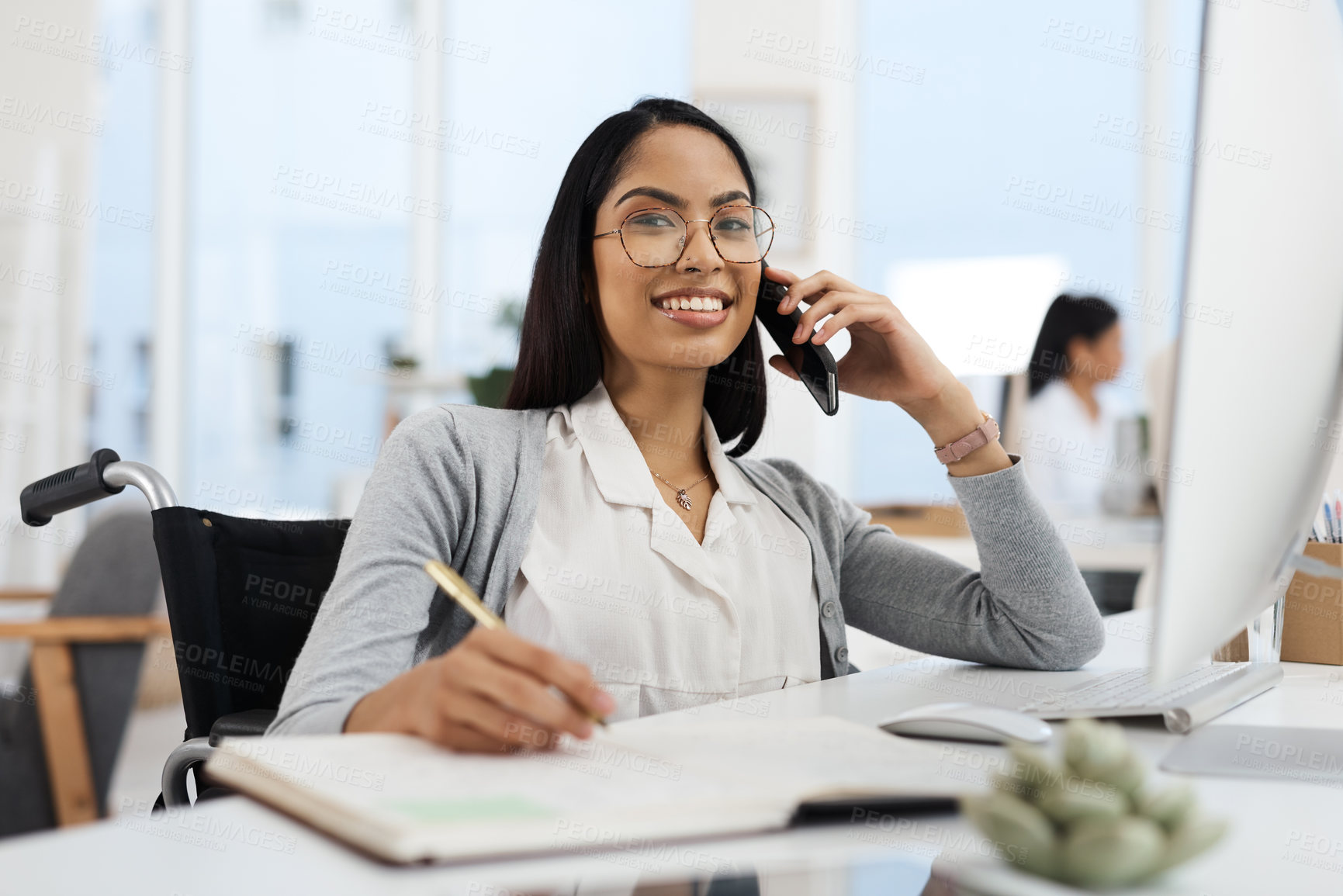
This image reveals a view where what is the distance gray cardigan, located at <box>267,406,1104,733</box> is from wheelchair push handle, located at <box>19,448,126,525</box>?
0.41 m

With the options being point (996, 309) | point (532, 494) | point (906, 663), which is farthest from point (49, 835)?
point (996, 309)

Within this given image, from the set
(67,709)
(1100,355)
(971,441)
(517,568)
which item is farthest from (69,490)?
(1100,355)

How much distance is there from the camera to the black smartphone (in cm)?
143

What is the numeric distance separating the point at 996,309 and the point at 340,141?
Answer: 286 cm

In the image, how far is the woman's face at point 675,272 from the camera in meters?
1.37

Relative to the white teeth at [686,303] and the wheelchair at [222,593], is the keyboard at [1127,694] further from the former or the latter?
the wheelchair at [222,593]

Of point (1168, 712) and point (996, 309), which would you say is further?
point (996, 309)

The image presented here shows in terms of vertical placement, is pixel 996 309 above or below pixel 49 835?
above

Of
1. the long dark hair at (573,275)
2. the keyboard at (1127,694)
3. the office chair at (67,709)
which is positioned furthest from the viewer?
the office chair at (67,709)

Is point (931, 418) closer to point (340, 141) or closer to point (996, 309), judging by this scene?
point (996, 309)

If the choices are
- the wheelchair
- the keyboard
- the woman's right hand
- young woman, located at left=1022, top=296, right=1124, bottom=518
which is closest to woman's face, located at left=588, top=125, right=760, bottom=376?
Result: the wheelchair

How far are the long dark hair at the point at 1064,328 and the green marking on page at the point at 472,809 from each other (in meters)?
3.27

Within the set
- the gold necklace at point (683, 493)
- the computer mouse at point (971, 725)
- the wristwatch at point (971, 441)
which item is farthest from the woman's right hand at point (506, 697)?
the wristwatch at point (971, 441)

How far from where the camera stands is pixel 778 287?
1518mm
